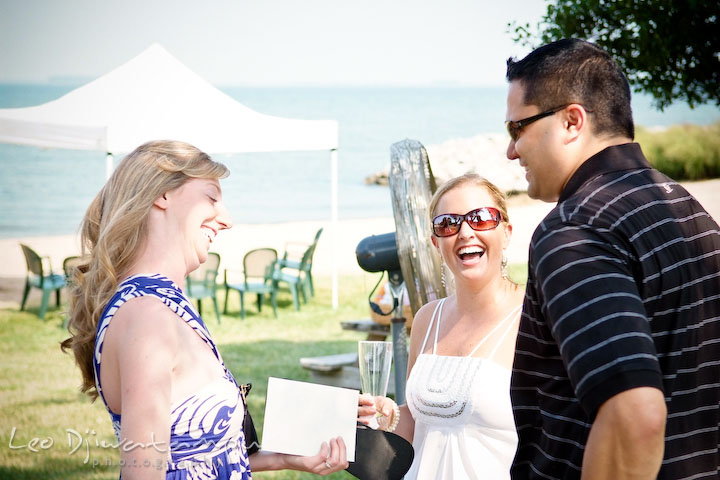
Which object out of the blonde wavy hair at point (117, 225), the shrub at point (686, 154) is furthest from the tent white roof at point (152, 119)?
the shrub at point (686, 154)

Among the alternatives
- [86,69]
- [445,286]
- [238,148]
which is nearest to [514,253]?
[238,148]

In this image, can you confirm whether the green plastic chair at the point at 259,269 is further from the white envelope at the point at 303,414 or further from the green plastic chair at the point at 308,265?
the white envelope at the point at 303,414

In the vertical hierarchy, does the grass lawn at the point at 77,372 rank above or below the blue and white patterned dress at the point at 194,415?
below

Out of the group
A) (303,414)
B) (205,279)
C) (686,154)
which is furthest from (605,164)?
(686,154)

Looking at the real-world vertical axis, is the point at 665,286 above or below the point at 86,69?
below

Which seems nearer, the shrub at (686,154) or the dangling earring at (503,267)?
the dangling earring at (503,267)

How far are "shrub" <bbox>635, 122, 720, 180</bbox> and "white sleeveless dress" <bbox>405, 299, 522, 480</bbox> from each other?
1191 inches

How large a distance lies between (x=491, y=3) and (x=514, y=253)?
8870 cm

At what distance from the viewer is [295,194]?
49.8 meters

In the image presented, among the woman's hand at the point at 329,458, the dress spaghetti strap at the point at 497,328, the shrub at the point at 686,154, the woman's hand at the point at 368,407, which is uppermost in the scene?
the shrub at the point at 686,154

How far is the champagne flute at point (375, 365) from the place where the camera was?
265 cm

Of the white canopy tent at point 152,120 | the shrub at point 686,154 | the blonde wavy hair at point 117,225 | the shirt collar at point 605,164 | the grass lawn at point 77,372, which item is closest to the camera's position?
the shirt collar at point 605,164

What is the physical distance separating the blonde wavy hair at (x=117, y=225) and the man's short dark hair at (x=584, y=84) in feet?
3.22

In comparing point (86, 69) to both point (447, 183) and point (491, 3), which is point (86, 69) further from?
point (447, 183)
